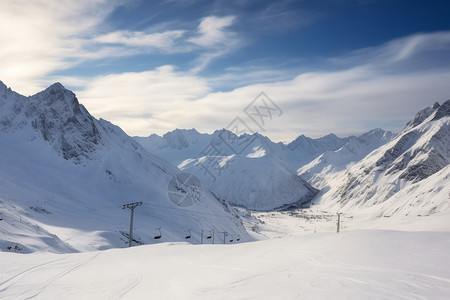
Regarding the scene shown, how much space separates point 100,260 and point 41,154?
89996 mm

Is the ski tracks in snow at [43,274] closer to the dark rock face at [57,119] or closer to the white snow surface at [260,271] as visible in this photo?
the white snow surface at [260,271]

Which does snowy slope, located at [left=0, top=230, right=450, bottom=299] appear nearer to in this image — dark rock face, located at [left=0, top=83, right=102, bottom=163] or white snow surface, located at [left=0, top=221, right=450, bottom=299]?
white snow surface, located at [left=0, top=221, right=450, bottom=299]

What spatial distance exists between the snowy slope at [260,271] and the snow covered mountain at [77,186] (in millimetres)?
25413

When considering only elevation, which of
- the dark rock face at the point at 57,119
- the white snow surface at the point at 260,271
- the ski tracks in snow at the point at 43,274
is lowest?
the ski tracks in snow at the point at 43,274

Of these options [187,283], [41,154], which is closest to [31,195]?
[41,154]

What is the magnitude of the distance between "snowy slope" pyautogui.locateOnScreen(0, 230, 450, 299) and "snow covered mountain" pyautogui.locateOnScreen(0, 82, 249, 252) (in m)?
25.4

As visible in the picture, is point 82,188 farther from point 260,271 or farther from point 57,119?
point 260,271

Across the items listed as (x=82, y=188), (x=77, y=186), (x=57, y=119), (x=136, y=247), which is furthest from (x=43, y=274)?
(x=57, y=119)

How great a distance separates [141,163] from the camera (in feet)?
389

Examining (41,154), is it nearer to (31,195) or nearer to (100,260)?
(31,195)

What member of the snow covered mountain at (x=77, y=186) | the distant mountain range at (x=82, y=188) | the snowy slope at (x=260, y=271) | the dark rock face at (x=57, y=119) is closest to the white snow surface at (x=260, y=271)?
the snowy slope at (x=260, y=271)

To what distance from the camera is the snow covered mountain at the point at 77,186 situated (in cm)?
6059

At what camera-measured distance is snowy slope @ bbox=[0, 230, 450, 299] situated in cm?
1155

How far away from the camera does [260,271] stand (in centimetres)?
1475
